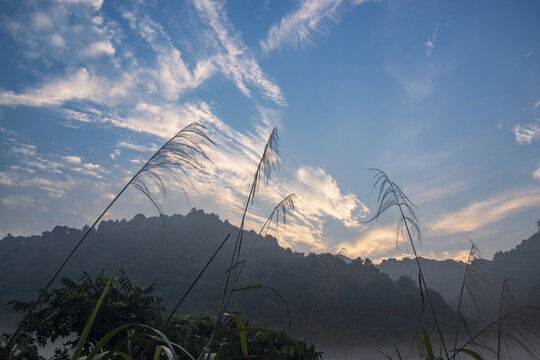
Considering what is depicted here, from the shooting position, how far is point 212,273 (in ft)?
Result: 163

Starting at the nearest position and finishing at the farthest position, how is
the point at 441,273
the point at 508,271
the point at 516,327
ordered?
the point at 516,327, the point at 508,271, the point at 441,273

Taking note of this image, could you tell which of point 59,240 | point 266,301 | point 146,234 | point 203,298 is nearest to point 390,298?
point 266,301

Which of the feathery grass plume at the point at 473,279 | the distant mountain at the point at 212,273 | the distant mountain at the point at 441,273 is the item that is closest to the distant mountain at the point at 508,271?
the distant mountain at the point at 441,273

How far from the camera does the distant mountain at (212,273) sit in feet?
134

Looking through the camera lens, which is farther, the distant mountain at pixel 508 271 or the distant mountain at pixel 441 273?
the distant mountain at pixel 441 273

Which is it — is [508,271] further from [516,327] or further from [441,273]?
[516,327]

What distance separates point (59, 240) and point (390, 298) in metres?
57.2

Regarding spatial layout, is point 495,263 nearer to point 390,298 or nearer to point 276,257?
point 390,298

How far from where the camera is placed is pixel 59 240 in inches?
2215

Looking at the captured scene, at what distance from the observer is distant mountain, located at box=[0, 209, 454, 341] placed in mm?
40844

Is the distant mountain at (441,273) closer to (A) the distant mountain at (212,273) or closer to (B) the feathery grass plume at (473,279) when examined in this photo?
(A) the distant mountain at (212,273)

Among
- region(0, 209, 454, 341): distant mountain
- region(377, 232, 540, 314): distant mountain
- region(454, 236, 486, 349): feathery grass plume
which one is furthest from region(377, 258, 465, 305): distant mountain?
region(454, 236, 486, 349): feathery grass plume

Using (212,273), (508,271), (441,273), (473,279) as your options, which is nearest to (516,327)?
(473,279)

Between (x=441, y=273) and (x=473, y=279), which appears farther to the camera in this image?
(x=441, y=273)
